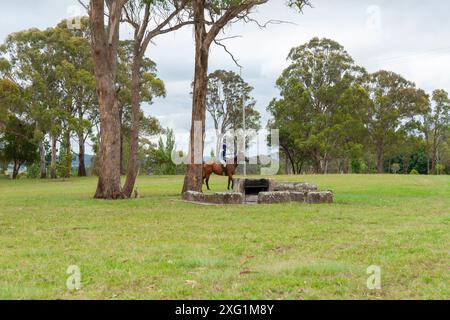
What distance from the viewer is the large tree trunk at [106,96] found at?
17.0 m

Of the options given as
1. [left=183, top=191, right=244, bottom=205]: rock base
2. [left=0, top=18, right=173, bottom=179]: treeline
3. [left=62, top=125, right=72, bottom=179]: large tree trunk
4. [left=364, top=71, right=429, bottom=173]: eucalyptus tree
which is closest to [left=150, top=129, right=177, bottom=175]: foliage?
[left=0, top=18, right=173, bottom=179]: treeline

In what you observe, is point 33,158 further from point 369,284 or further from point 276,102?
point 369,284

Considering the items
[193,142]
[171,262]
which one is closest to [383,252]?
[171,262]

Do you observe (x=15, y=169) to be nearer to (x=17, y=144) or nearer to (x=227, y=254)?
(x=17, y=144)

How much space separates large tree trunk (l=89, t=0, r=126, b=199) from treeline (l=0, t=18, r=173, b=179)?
2177 cm

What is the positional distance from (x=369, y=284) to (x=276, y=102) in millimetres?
45144

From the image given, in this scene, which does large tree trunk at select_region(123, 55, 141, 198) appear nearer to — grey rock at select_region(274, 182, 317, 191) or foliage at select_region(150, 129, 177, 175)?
grey rock at select_region(274, 182, 317, 191)

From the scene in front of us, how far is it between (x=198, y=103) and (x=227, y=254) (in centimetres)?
1168

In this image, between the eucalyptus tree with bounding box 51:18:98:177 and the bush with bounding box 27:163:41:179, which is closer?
the eucalyptus tree with bounding box 51:18:98:177

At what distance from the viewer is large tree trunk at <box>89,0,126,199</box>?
17031 mm

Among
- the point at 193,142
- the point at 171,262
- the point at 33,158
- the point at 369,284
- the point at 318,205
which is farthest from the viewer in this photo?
the point at 33,158

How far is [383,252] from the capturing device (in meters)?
6.83

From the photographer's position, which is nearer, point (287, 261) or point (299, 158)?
point (287, 261)

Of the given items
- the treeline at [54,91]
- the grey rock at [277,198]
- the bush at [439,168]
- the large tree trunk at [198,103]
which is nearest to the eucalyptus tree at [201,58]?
the large tree trunk at [198,103]
